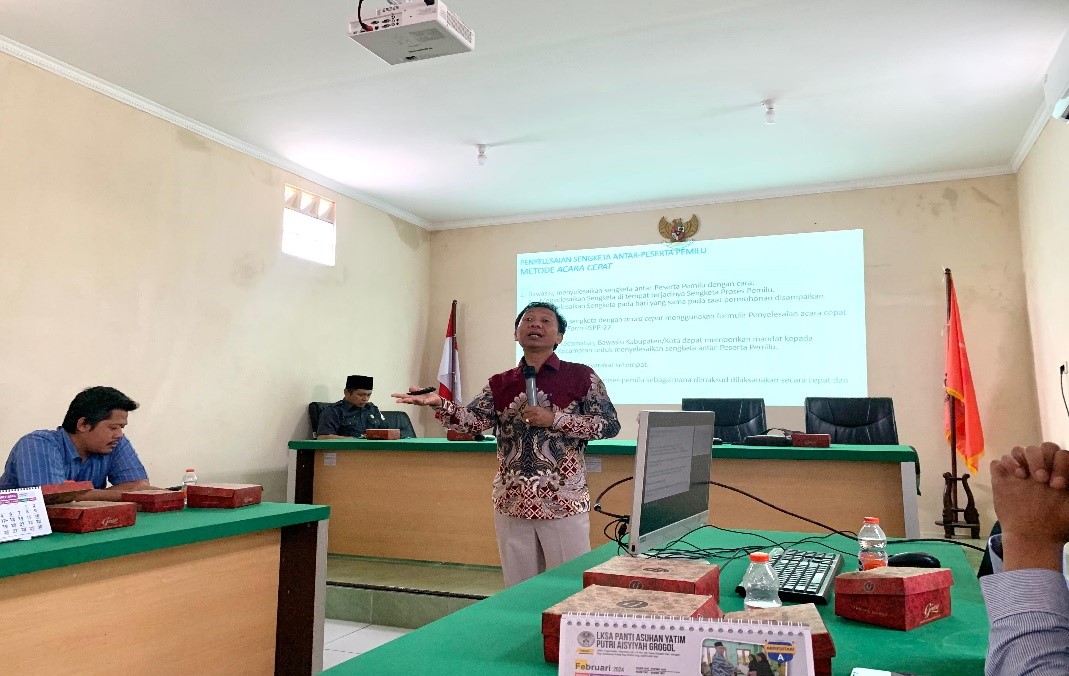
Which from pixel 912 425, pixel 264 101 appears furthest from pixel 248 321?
pixel 912 425

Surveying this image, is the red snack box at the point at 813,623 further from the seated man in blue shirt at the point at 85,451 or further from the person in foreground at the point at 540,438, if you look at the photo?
the seated man in blue shirt at the point at 85,451

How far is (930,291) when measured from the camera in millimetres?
5703

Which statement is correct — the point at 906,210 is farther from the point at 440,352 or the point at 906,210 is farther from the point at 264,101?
the point at 264,101

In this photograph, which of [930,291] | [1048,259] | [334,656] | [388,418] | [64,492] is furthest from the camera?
[388,418]

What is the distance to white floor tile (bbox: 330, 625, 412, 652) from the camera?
324 centimetres

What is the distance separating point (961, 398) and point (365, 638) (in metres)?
4.35

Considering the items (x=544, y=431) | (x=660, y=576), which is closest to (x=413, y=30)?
(x=544, y=431)

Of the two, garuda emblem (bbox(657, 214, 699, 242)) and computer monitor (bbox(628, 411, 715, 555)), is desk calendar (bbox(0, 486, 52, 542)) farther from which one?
garuda emblem (bbox(657, 214, 699, 242))

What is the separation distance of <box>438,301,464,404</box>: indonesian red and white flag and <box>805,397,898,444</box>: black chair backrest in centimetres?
352

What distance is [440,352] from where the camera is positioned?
728 centimetres

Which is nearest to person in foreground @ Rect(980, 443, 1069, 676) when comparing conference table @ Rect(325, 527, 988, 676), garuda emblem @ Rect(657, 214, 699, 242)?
conference table @ Rect(325, 527, 988, 676)

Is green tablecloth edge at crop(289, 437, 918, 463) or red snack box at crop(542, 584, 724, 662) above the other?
green tablecloth edge at crop(289, 437, 918, 463)

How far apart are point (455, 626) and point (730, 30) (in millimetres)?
3353

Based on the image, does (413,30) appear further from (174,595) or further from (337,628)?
(337,628)
